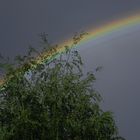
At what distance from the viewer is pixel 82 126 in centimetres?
702

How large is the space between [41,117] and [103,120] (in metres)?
0.81

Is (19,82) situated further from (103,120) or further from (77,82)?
(103,120)

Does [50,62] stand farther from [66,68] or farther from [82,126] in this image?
[82,126]

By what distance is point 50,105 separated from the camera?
23.3 ft

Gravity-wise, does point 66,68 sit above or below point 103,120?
above

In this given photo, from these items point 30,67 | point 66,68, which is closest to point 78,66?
point 66,68

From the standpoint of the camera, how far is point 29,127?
7008 millimetres

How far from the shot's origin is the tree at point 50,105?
6.99 meters

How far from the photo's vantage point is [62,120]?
7020 millimetres

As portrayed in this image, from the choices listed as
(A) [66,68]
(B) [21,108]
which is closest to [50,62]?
(A) [66,68]

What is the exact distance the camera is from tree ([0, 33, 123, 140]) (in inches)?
275

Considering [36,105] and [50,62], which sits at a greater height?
[50,62]

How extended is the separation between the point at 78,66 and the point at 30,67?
65 cm

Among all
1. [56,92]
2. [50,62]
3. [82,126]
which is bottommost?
[82,126]
